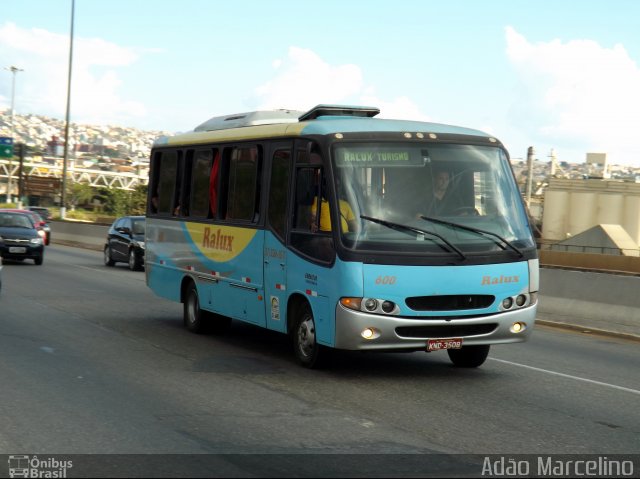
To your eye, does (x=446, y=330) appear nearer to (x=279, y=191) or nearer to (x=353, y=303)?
(x=353, y=303)

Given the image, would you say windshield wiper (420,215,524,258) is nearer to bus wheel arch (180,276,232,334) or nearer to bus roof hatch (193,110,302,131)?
bus roof hatch (193,110,302,131)

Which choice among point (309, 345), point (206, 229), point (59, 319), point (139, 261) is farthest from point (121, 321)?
point (139, 261)

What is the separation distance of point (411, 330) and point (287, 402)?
1638 mm

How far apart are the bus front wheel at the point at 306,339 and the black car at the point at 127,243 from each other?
19419 millimetres

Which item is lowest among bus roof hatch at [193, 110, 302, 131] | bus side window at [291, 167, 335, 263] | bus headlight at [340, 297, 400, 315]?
bus headlight at [340, 297, 400, 315]

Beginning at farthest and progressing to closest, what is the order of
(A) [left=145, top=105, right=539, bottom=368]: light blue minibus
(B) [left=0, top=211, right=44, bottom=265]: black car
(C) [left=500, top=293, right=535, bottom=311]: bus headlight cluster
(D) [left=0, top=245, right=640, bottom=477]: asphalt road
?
(B) [left=0, top=211, right=44, bottom=265]: black car → (C) [left=500, top=293, right=535, bottom=311]: bus headlight cluster → (A) [left=145, top=105, right=539, bottom=368]: light blue minibus → (D) [left=0, top=245, right=640, bottom=477]: asphalt road

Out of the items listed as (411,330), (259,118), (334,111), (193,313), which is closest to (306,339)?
(411,330)

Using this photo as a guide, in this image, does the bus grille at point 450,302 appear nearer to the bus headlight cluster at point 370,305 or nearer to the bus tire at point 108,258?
the bus headlight cluster at point 370,305

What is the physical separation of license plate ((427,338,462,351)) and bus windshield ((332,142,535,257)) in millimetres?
852

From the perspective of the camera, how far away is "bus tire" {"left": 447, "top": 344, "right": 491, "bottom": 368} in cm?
1174

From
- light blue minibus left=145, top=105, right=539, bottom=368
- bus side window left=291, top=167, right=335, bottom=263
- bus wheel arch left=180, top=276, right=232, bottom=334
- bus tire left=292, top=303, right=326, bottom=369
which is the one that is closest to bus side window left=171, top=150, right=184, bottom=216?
bus wheel arch left=180, top=276, right=232, bottom=334

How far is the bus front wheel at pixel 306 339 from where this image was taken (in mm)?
11042

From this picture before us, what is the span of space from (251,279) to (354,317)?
2639 millimetres

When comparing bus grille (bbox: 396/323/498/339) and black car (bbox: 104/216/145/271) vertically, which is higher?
bus grille (bbox: 396/323/498/339)
